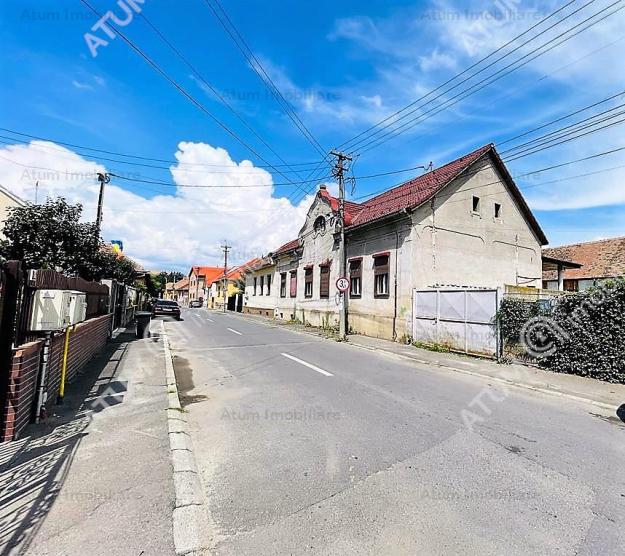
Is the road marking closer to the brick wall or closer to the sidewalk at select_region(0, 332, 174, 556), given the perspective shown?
the sidewalk at select_region(0, 332, 174, 556)

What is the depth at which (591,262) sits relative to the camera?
2628cm

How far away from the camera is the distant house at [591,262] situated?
2462 cm

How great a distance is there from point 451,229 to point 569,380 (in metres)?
9.55

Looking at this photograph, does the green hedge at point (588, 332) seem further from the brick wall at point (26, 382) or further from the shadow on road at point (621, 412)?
the brick wall at point (26, 382)

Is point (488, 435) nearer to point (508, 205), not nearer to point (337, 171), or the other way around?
point (337, 171)

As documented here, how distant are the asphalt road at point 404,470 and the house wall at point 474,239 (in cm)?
947

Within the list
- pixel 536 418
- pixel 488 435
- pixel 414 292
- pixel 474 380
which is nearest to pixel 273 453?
pixel 488 435

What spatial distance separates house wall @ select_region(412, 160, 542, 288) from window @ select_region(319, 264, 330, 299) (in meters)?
7.87

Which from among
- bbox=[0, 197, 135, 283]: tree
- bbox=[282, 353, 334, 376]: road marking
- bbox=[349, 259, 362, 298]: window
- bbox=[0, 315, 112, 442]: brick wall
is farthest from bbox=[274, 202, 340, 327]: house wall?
bbox=[0, 315, 112, 442]: brick wall

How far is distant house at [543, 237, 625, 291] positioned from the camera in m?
24.6

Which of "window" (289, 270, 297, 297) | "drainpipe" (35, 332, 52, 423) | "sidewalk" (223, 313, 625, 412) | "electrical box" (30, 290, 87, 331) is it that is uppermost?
"window" (289, 270, 297, 297)

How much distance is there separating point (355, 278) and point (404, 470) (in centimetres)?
1592

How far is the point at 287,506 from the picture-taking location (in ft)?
10.6

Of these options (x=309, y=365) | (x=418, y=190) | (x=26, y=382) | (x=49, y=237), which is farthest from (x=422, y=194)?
(x=26, y=382)
